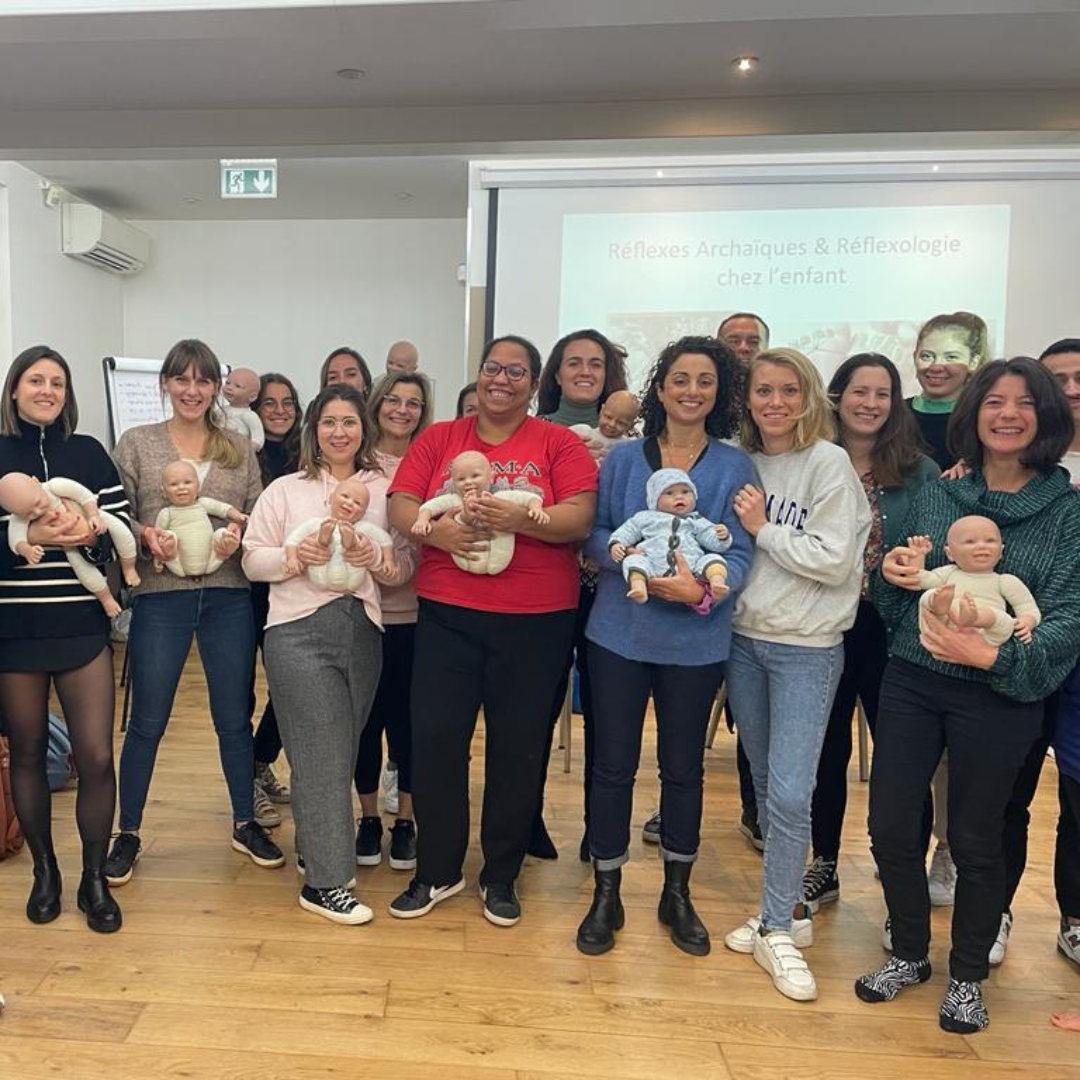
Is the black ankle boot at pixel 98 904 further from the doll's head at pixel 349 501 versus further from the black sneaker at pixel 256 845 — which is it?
the doll's head at pixel 349 501

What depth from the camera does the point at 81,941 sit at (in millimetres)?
2260

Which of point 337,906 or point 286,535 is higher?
point 286,535

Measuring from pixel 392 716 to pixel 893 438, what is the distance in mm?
1728

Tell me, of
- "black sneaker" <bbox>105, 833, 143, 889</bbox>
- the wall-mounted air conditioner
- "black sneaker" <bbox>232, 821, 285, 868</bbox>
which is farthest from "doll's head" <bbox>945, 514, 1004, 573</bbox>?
the wall-mounted air conditioner

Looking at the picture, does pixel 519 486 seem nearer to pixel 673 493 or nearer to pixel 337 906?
pixel 673 493

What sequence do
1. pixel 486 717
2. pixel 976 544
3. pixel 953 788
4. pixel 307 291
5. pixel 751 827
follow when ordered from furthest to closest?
pixel 307 291 → pixel 751 827 → pixel 486 717 → pixel 953 788 → pixel 976 544

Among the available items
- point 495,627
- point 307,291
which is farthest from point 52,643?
point 307,291

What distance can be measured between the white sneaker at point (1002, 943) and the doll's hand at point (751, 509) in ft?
4.23

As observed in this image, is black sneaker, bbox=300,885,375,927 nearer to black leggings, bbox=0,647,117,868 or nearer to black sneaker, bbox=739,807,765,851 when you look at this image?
→ black leggings, bbox=0,647,117,868

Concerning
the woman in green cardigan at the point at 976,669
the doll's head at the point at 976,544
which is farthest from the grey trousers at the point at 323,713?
the doll's head at the point at 976,544

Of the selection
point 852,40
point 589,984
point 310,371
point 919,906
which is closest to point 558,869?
point 589,984

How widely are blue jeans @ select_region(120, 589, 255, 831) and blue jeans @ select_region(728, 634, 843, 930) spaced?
150 cm

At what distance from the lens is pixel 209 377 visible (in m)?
2.49

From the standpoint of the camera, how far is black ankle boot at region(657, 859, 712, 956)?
7.57 feet
